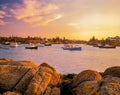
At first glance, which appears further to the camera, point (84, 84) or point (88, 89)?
point (84, 84)

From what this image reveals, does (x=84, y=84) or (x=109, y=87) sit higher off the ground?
(x=109, y=87)

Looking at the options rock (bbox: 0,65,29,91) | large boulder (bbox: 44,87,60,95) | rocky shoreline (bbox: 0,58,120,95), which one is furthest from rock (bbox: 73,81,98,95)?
rock (bbox: 0,65,29,91)

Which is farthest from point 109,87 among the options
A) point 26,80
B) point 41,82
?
point 26,80

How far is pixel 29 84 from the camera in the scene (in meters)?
13.4

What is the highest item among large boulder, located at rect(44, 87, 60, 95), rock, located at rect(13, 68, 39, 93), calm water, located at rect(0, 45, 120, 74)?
rock, located at rect(13, 68, 39, 93)

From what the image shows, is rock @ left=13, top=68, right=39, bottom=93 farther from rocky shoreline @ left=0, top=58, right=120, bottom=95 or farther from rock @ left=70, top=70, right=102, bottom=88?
rock @ left=70, top=70, right=102, bottom=88

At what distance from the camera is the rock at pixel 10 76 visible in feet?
47.2

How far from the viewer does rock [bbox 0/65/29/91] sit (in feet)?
47.2

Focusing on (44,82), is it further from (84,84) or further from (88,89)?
(88,89)

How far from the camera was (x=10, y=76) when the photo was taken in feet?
47.6

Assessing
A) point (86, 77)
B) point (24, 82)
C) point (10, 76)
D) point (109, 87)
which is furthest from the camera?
point (86, 77)

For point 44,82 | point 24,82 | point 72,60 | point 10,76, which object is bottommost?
point 72,60

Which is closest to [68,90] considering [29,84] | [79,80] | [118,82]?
[79,80]

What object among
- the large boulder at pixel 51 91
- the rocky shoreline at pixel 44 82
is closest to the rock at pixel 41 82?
the rocky shoreline at pixel 44 82
